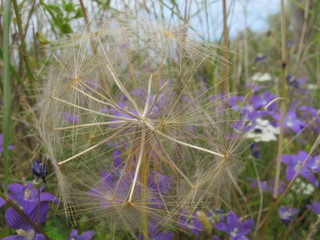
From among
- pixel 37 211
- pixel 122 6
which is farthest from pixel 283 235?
pixel 122 6

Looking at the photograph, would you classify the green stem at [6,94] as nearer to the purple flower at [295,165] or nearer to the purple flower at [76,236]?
the purple flower at [76,236]

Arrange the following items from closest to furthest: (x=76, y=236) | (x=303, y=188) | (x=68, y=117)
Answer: (x=68, y=117)
(x=76, y=236)
(x=303, y=188)

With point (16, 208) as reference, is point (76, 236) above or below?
below

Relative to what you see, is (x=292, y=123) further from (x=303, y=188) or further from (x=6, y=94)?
(x=6, y=94)

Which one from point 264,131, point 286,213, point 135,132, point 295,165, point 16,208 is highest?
point 135,132

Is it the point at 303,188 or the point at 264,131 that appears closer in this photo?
the point at 303,188

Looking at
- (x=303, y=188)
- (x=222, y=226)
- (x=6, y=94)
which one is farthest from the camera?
(x=303, y=188)

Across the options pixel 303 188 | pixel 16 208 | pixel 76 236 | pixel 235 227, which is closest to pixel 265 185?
pixel 303 188
